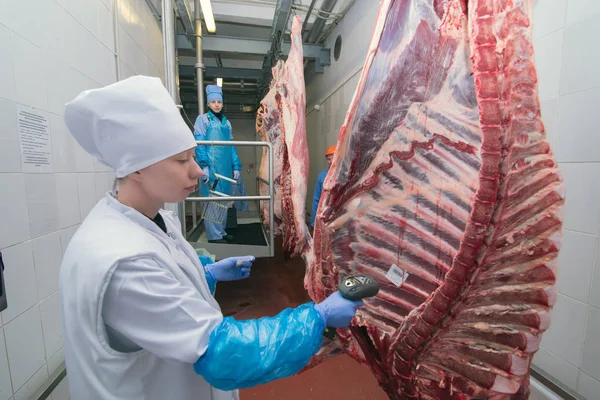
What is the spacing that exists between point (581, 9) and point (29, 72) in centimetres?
204

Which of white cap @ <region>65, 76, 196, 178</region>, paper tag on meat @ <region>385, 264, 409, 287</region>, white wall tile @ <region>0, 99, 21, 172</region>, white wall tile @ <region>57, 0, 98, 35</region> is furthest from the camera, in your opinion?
white wall tile @ <region>57, 0, 98, 35</region>

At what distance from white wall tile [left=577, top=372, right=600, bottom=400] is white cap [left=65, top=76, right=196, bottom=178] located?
1.55 meters

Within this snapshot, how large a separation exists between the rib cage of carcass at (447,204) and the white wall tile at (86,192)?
1330mm

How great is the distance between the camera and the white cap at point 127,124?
68cm

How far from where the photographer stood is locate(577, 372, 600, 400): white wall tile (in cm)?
103

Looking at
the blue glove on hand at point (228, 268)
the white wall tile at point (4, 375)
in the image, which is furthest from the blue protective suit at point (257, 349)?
the white wall tile at point (4, 375)

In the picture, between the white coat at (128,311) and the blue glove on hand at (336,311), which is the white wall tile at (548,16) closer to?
the blue glove on hand at (336,311)

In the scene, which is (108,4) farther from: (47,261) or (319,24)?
(319,24)

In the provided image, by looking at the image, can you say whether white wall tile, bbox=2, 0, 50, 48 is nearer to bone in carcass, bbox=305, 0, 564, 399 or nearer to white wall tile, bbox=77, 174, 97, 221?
white wall tile, bbox=77, 174, 97, 221

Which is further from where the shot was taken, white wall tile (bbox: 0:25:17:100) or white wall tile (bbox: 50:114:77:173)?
white wall tile (bbox: 50:114:77:173)

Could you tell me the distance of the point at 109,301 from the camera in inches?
22.8

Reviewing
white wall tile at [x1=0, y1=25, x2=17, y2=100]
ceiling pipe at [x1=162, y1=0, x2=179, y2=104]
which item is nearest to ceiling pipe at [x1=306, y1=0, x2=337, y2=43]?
ceiling pipe at [x1=162, y1=0, x2=179, y2=104]

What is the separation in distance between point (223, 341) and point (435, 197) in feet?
2.13

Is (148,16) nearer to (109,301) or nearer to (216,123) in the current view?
(216,123)
